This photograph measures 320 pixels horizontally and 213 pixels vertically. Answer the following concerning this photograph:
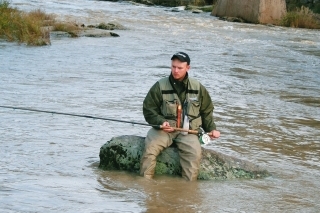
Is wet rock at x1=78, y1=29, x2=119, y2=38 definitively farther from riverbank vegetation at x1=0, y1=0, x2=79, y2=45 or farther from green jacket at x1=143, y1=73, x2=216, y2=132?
green jacket at x1=143, y1=73, x2=216, y2=132

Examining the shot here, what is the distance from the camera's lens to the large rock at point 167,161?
293 inches

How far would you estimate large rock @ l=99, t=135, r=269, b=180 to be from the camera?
7.44m

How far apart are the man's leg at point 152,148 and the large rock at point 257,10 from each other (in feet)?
85.4

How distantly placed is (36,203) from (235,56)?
14.3 metres

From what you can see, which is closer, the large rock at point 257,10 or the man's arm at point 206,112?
the man's arm at point 206,112

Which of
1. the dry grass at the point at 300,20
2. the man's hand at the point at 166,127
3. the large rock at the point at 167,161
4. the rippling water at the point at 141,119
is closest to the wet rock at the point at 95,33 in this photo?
the rippling water at the point at 141,119

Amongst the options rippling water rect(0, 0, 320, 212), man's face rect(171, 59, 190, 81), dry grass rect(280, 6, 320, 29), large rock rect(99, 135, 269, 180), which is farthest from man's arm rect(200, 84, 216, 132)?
dry grass rect(280, 6, 320, 29)

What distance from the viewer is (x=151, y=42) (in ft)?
73.3

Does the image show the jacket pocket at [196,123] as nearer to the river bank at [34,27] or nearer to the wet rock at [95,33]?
the river bank at [34,27]

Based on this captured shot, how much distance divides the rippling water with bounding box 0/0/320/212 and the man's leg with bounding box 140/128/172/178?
0.14m

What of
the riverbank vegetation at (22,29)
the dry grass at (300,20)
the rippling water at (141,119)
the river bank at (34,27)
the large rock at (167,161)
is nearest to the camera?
the rippling water at (141,119)

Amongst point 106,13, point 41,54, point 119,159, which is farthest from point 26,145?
A: point 106,13

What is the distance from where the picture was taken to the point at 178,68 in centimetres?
702

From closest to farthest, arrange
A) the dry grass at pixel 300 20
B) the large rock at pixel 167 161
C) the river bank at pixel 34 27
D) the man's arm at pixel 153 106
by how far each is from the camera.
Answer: the man's arm at pixel 153 106, the large rock at pixel 167 161, the river bank at pixel 34 27, the dry grass at pixel 300 20
